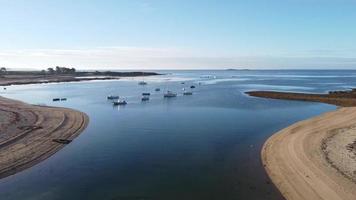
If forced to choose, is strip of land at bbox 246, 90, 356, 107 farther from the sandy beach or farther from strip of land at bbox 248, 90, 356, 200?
the sandy beach

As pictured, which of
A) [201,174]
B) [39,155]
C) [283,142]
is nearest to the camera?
[201,174]

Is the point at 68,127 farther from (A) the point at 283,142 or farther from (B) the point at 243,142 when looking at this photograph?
(A) the point at 283,142

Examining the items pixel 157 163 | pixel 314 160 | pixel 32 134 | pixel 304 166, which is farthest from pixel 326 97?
pixel 32 134

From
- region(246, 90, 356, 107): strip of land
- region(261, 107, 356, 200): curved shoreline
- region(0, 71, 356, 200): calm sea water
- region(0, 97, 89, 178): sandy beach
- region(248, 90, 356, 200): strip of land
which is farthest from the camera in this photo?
region(246, 90, 356, 107): strip of land

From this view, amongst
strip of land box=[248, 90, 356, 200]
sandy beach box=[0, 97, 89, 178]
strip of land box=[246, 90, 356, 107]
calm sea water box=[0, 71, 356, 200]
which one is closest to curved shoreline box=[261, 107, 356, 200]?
strip of land box=[248, 90, 356, 200]

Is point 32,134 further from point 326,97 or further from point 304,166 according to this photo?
point 326,97

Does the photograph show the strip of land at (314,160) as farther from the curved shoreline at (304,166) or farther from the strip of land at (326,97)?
the strip of land at (326,97)

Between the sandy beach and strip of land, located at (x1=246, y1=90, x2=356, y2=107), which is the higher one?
the sandy beach

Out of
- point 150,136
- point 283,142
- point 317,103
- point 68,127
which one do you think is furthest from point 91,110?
point 317,103
